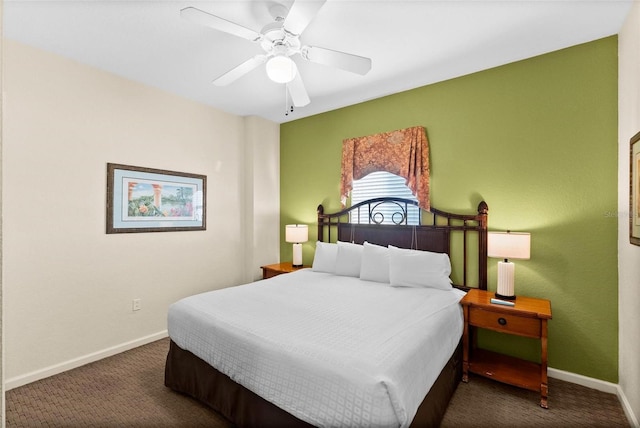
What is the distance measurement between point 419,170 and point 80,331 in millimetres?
3540

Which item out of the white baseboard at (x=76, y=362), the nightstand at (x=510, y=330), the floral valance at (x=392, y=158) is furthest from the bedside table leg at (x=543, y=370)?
the white baseboard at (x=76, y=362)

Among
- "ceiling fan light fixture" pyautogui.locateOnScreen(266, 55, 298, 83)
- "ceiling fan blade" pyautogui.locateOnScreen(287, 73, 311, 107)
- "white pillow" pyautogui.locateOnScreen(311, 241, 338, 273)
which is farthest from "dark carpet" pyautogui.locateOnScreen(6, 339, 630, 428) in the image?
"ceiling fan blade" pyautogui.locateOnScreen(287, 73, 311, 107)

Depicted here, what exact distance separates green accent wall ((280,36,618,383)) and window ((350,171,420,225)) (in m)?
0.29

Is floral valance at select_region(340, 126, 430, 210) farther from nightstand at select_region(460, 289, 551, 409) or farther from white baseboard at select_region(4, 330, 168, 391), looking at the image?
white baseboard at select_region(4, 330, 168, 391)

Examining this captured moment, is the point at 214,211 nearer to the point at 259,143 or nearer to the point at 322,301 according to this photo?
the point at 259,143

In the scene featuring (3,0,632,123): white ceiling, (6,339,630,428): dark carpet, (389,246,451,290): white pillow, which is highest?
(3,0,632,123): white ceiling

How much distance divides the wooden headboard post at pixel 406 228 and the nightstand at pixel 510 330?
499 mm

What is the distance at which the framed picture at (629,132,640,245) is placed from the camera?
6.44 feet

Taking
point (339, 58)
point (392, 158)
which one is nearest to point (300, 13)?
point (339, 58)

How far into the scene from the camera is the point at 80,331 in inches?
114

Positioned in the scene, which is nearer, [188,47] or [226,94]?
[188,47]

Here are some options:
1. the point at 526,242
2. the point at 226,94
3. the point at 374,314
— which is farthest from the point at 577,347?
the point at 226,94

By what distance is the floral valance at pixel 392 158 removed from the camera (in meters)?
3.34

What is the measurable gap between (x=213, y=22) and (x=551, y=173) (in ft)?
9.08
